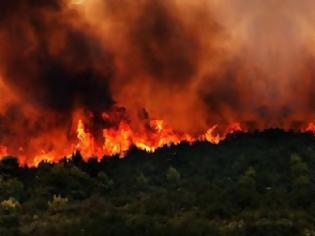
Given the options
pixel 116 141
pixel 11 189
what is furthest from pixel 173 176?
pixel 11 189

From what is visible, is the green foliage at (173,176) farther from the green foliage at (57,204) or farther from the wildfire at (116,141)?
the green foliage at (57,204)

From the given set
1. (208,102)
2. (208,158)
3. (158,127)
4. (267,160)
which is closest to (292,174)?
(267,160)

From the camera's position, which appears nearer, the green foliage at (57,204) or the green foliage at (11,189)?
the green foliage at (57,204)

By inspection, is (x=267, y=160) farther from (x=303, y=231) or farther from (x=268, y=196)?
(x=303, y=231)

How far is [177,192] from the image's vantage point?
60156mm

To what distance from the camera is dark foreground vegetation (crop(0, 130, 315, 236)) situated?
48.4m

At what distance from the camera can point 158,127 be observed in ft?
286

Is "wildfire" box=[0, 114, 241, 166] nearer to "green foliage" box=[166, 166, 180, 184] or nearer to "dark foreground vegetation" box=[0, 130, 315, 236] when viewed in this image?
"dark foreground vegetation" box=[0, 130, 315, 236]

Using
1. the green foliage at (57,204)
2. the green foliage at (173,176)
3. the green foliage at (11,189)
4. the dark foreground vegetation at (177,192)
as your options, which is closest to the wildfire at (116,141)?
the dark foreground vegetation at (177,192)

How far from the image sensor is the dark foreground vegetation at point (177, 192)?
159 feet

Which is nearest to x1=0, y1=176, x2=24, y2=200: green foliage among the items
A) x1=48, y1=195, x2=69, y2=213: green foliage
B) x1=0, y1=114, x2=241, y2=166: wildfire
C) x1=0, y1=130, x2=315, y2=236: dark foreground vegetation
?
x1=0, y1=130, x2=315, y2=236: dark foreground vegetation

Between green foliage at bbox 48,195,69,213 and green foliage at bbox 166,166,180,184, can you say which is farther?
green foliage at bbox 166,166,180,184

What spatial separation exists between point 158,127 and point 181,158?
1097 centimetres

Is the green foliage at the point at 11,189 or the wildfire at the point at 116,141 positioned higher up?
the wildfire at the point at 116,141
